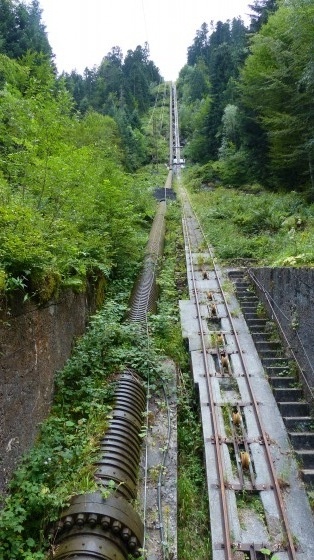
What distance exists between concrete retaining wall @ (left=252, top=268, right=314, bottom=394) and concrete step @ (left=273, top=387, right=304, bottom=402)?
0.44m

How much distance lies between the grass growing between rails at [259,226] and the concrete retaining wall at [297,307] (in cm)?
75

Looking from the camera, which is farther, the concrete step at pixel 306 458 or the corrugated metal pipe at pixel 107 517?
the concrete step at pixel 306 458

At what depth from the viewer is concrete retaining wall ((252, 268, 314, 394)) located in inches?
320

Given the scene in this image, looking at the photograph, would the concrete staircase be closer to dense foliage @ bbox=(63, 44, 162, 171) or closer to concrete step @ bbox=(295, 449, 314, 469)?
concrete step @ bbox=(295, 449, 314, 469)

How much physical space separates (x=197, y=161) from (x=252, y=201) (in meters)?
26.0

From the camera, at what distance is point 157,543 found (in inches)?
198

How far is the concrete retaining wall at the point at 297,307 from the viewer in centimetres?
813

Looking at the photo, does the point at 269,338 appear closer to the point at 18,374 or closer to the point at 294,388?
the point at 294,388

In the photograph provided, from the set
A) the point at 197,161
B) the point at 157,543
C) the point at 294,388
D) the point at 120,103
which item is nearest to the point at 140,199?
the point at 294,388

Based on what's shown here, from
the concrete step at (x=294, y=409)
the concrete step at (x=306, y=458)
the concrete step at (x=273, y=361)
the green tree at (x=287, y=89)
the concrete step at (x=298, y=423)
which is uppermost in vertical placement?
the green tree at (x=287, y=89)

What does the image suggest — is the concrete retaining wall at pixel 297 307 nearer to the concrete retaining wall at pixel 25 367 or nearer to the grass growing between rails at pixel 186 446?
the grass growing between rails at pixel 186 446

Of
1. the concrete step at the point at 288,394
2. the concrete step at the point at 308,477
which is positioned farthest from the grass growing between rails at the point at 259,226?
the concrete step at the point at 308,477

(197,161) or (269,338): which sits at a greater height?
(197,161)

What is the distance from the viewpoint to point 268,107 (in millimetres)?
22938
